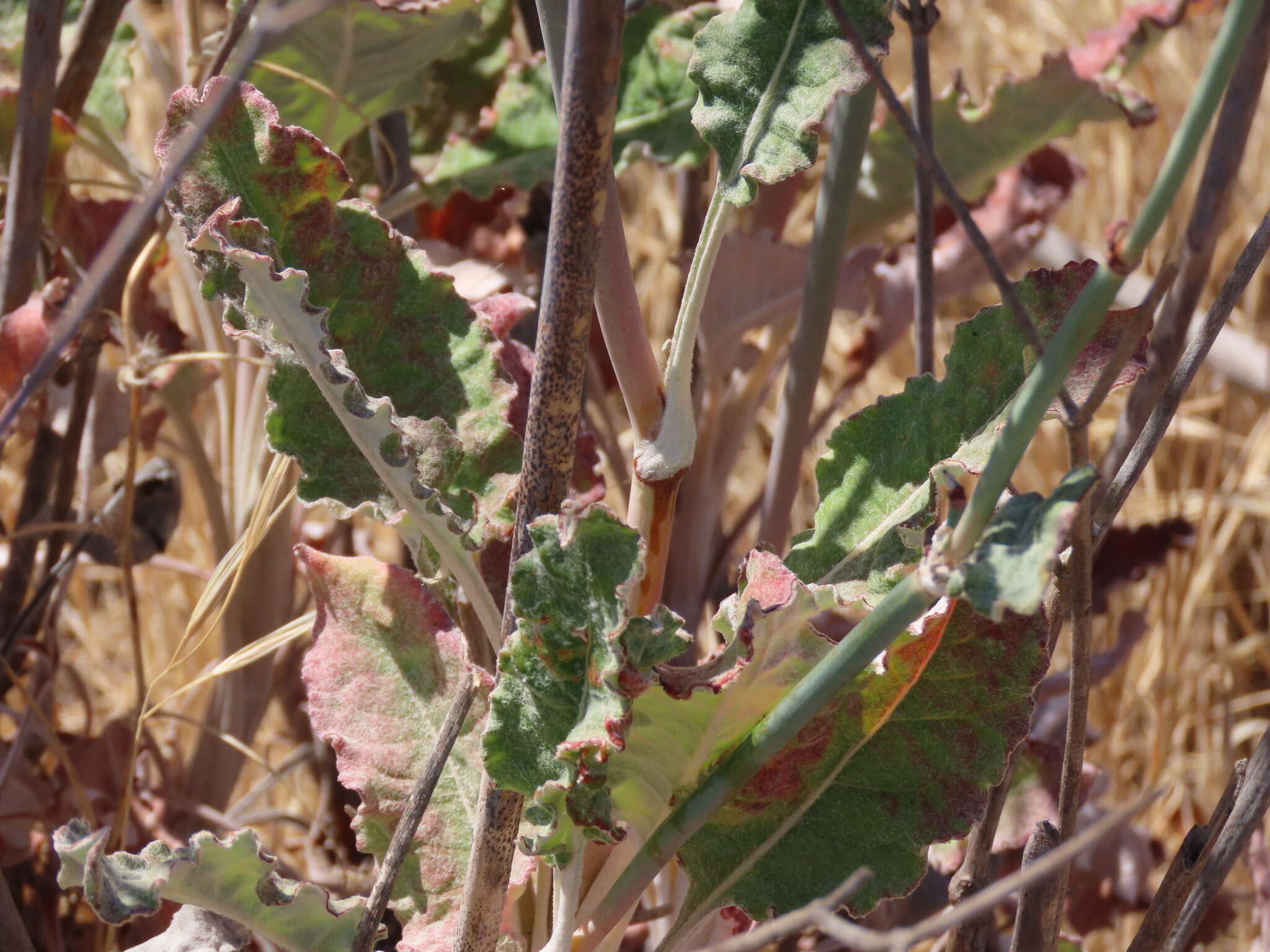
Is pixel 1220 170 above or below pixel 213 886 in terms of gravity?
above

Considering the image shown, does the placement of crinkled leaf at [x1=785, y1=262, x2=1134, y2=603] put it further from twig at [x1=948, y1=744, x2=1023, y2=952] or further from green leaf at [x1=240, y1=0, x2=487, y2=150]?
green leaf at [x1=240, y1=0, x2=487, y2=150]

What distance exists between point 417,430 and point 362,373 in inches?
1.3

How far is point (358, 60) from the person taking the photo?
574mm

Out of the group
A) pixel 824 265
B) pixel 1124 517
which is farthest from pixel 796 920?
pixel 1124 517

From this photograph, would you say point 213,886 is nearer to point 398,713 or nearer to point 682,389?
point 398,713

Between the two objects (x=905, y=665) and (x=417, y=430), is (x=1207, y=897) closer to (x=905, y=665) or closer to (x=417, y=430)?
(x=905, y=665)

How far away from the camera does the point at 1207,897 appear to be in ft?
1.27

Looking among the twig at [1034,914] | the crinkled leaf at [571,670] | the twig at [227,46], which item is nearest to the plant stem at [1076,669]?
the twig at [1034,914]

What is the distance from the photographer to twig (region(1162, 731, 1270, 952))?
36 cm

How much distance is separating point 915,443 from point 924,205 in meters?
0.13

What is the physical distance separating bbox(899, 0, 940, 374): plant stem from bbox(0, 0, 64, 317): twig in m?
0.30

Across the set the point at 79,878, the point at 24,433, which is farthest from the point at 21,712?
the point at 79,878

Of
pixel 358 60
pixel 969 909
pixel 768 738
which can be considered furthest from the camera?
pixel 358 60

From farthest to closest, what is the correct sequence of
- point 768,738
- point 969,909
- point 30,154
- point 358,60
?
point 358,60 < point 30,154 < point 768,738 < point 969,909
